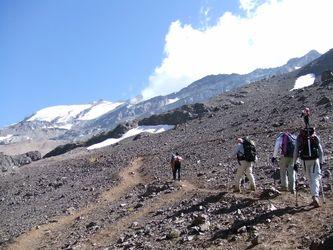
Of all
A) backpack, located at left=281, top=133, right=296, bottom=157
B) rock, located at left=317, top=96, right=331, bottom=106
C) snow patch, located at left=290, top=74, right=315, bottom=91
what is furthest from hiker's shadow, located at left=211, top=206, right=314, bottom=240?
snow patch, located at left=290, top=74, right=315, bottom=91

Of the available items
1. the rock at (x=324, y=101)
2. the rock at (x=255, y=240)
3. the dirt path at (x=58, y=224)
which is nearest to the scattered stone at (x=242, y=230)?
the rock at (x=255, y=240)

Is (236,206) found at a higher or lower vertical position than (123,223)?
higher

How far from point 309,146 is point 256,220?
8.69 ft

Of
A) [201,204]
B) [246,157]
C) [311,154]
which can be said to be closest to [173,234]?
[201,204]

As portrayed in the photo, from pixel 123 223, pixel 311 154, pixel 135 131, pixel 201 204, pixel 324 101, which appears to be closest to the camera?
pixel 311 154

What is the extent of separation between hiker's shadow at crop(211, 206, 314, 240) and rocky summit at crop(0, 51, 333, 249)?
0.11ft

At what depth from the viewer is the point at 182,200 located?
73.8 feet

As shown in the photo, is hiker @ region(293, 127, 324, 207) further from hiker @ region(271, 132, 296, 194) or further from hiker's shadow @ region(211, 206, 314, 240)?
hiker @ region(271, 132, 296, 194)

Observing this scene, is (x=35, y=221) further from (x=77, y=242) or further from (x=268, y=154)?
(x=268, y=154)

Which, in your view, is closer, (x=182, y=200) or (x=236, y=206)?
(x=236, y=206)

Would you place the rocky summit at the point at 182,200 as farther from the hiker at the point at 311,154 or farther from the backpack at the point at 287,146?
the backpack at the point at 287,146

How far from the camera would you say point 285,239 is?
42.5ft

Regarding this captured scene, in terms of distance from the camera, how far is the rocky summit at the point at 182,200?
1452cm

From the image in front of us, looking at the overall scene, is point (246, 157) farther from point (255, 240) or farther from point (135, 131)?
point (135, 131)
